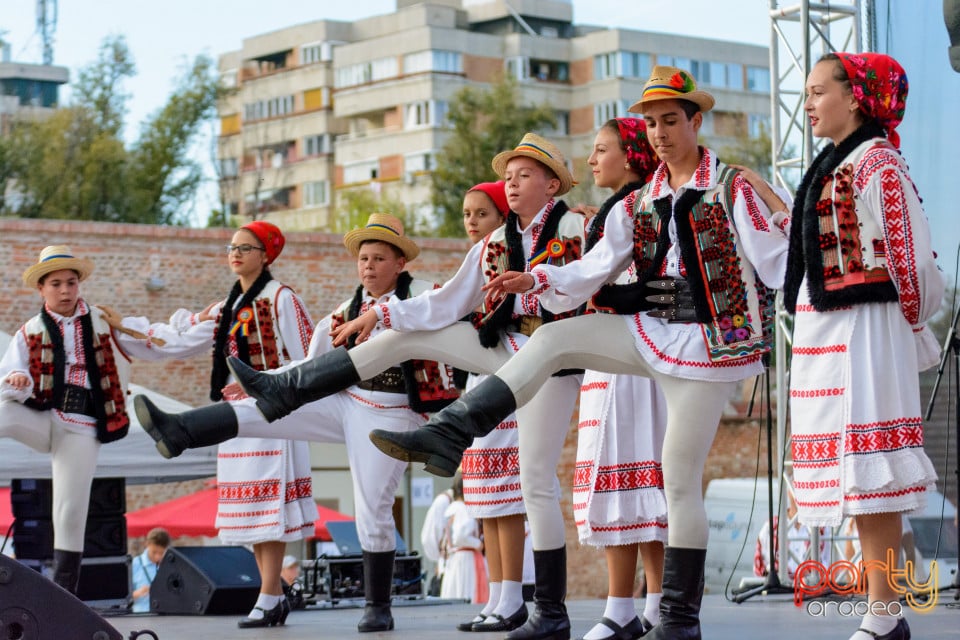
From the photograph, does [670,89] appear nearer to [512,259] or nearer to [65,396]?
[512,259]

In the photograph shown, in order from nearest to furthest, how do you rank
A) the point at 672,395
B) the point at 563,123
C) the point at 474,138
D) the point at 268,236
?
the point at 672,395 → the point at 268,236 → the point at 474,138 → the point at 563,123

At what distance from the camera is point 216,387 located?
23.8 ft

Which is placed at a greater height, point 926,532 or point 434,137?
point 434,137

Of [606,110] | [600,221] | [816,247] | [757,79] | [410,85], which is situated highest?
[757,79]

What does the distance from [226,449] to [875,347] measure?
3607 millimetres

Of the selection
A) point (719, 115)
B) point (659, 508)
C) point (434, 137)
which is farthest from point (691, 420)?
point (719, 115)

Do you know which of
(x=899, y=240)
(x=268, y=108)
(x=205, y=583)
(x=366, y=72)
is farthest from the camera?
(x=268, y=108)

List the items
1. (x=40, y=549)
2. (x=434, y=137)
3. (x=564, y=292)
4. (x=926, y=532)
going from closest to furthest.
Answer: (x=564, y=292) → (x=40, y=549) → (x=926, y=532) → (x=434, y=137)

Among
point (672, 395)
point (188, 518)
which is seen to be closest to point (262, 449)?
point (672, 395)

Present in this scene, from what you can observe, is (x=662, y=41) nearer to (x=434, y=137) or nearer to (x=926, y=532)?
(x=434, y=137)

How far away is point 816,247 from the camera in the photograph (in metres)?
4.75

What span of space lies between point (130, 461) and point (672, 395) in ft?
18.3

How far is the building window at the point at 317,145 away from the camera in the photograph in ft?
192

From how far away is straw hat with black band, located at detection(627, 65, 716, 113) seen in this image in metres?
5.14
